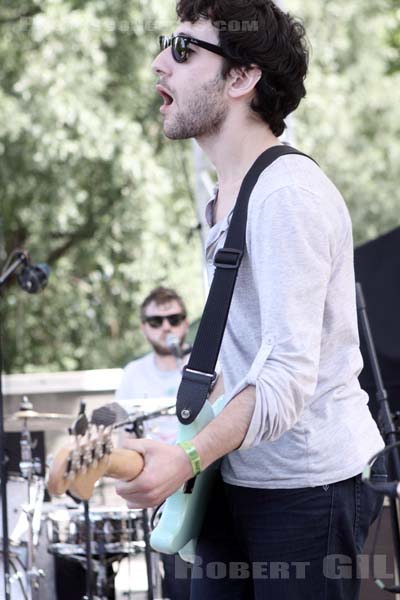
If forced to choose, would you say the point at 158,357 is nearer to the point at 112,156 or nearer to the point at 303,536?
the point at 112,156

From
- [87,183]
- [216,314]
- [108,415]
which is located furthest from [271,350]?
[87,183]

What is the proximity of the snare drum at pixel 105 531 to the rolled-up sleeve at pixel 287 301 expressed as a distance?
4.20 m

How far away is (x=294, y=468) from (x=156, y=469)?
0.42 metres

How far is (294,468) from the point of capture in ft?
7.09

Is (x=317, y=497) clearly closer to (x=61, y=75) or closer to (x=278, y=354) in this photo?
(x=278, y=354)

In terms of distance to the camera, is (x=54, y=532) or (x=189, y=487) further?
(x=54, y=532)

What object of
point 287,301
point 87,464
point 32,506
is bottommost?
point 87,464

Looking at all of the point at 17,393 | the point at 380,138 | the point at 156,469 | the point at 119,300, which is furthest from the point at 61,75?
the point at 156,469

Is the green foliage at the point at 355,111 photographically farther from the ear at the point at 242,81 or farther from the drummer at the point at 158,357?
the ear at the point at 242,81

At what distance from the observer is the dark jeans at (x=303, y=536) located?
85.3 inches

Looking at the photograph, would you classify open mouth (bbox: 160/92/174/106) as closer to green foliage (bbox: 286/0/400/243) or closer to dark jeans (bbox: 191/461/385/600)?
dark jeans (bbox: 191/461/385/600)

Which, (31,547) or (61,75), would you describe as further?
(61,75)

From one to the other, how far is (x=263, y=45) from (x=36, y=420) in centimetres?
442

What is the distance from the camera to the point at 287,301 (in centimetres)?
202
